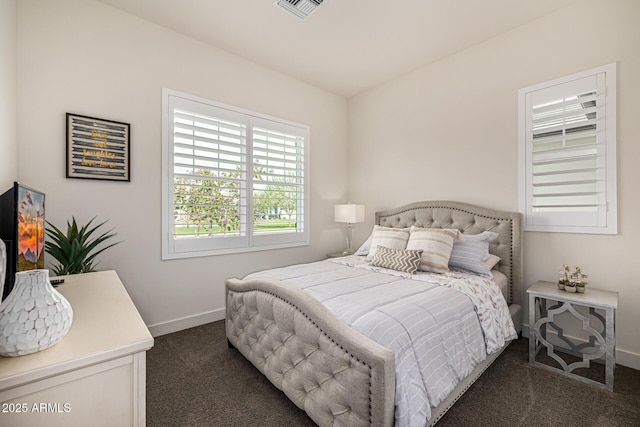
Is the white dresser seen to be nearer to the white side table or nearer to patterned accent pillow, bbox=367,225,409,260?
patterned accent pillow, bbox=367,225,409,260

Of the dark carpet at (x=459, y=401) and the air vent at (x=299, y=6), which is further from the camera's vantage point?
the air vent at (x=299, y=6)

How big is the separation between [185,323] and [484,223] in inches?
124

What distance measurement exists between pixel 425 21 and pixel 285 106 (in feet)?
5.89

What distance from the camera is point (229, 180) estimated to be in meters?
3.14

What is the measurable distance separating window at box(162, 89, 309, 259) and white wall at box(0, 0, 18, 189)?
3.25 ft

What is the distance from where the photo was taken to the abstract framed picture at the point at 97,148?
2.31 meters

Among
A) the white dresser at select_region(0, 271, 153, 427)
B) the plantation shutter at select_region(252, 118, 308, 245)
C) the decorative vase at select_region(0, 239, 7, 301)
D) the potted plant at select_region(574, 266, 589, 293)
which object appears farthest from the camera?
the plantation shutter at select_region(252, 118, 308, 245)

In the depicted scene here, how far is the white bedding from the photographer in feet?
4.36

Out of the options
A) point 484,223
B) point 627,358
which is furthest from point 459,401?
point 484,223

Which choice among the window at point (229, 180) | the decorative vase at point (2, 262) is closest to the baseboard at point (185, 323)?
the window at point (229, 180)

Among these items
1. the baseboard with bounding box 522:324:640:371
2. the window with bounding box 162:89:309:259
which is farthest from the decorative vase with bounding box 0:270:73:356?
the baseboard with bounding box 522:324:640:371

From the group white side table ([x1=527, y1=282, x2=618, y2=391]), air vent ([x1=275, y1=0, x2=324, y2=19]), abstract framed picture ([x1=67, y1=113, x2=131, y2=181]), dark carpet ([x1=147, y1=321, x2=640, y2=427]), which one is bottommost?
dark carpet ([x1=147, y1=321, x2=640, y2=427])

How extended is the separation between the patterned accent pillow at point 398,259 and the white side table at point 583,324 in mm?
889

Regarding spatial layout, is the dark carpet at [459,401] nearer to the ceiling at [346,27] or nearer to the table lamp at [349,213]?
the table lamp at [349,213]
